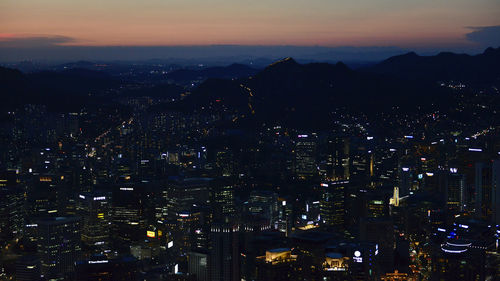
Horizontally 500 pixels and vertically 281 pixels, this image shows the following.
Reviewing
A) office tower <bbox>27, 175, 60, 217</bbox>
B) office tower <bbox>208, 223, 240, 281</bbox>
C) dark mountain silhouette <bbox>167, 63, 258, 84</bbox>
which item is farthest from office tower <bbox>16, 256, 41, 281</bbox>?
dark mountain silhouette <bbox>167, 63, 258, 84</bbox>

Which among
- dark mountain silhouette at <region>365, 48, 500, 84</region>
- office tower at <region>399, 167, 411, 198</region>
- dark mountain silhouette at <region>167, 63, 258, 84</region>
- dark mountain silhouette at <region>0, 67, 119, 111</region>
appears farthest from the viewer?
dark mountain silhouette at <region>167, 63, 258, 84</region>

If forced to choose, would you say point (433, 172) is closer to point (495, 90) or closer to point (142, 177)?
point (495, 90)

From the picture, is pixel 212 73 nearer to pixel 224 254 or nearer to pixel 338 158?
pixel 338 158

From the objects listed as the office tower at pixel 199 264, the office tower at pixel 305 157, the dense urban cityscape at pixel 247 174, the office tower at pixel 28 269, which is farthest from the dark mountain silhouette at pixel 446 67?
the office tower at pixel 28 269

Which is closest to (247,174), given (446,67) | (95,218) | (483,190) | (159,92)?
(95,218)

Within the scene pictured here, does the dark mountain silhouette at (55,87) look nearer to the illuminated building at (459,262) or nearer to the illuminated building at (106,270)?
the illuminated building at (106,270)

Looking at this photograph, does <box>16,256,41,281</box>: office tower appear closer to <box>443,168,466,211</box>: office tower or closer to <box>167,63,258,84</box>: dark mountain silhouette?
<box>443,168,466,211</box>: office tower
